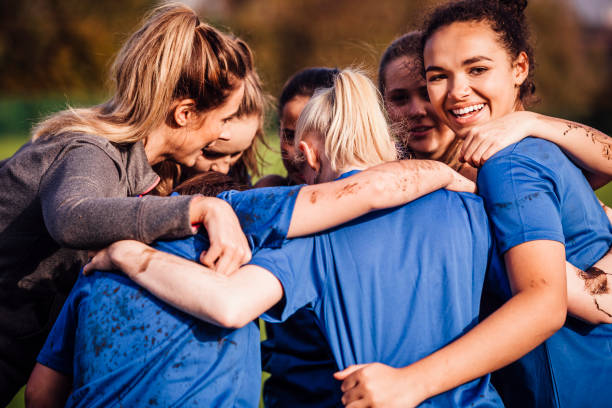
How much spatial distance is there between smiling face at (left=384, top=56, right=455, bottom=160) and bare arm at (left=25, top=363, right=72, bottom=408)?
8.43 feet

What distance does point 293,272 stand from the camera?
7.18 feet

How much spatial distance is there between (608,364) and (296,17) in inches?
1825

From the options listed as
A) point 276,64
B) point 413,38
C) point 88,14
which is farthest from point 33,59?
point 413,38

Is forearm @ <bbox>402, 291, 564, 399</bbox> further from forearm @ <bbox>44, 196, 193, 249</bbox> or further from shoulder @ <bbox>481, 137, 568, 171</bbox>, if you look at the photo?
forearm @ <bbox>44, 196, 193, 249</bbox>

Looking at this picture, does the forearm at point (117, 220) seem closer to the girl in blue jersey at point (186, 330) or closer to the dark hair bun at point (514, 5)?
the girl in blue jersey at point (186, 330)

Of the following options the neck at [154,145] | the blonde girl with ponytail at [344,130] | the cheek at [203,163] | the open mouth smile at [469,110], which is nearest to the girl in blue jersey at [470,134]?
the open mouth smile at [469,110]

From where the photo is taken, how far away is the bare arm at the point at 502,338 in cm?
214

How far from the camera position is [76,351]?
2.25 metres

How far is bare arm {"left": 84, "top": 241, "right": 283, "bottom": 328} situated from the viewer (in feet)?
6.72

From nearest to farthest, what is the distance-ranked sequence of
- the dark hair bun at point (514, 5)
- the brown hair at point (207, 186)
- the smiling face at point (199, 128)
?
the brown hair at point (207, 186), the dark hair bun at point (514, 5), the smiling face at point (199, 128)

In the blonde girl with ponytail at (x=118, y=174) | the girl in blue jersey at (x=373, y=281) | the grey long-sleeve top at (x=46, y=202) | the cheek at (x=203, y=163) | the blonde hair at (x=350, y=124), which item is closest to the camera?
the girl in blue jersey at (x=373, y=281)

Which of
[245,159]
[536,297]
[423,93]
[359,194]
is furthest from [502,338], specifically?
[245,159]

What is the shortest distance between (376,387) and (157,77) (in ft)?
7.42

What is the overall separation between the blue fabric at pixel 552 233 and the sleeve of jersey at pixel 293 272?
0.80 m
